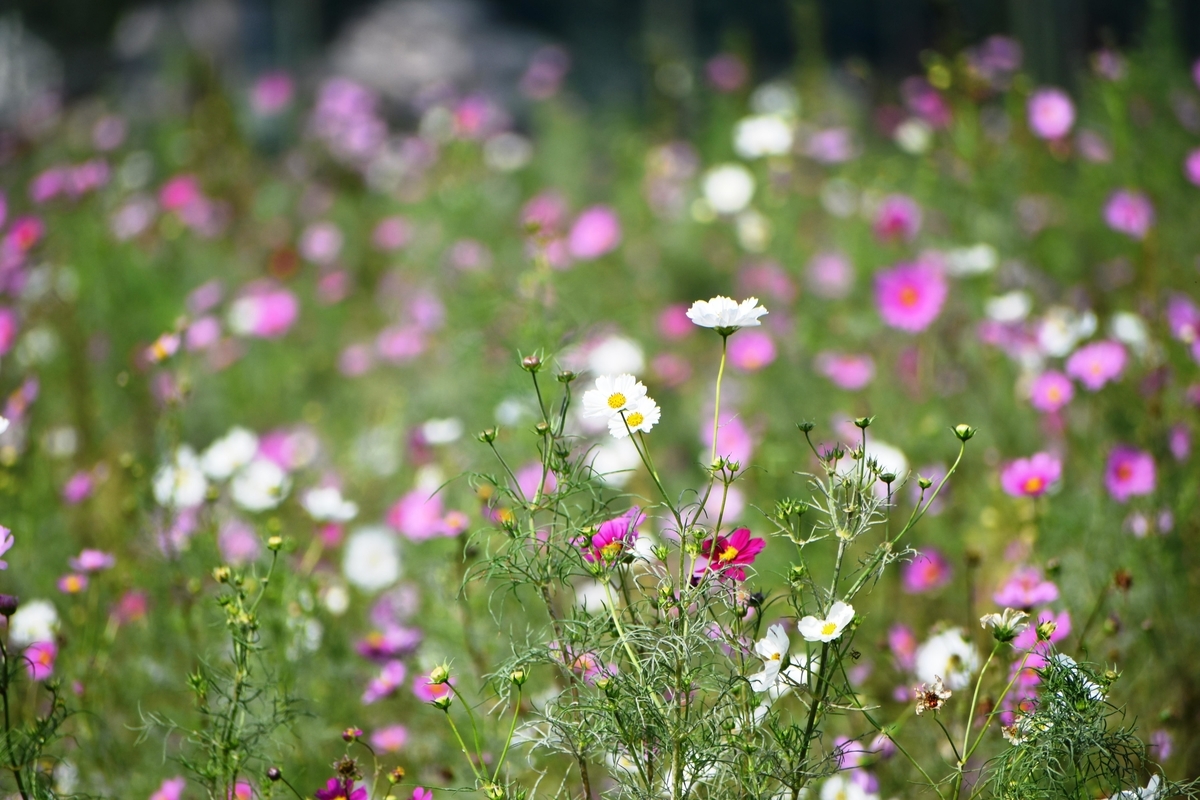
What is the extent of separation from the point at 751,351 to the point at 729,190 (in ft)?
2.61

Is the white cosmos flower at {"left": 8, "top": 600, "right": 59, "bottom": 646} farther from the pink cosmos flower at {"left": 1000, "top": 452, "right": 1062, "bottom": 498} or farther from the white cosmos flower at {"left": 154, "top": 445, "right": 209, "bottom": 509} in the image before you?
the pink cosmos flower at {"left": 1000, "top": 452, "right": 1062, "bottom": 498}

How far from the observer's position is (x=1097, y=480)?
5.85 feet

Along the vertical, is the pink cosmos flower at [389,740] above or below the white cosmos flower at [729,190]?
above

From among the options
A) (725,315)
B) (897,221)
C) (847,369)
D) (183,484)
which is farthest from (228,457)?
(897,221)

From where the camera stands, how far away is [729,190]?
299 centimetres

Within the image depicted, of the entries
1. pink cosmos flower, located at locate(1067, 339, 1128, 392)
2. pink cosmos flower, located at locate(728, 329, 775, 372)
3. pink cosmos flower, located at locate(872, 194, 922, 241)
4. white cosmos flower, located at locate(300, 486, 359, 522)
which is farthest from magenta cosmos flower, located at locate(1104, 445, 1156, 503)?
white cosmos flower, located at locate(300, 486, 359, 522)

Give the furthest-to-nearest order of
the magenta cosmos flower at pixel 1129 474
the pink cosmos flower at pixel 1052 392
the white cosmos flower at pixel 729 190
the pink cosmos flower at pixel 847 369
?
the white cosmos flower at pixel 729 190
the pink cosmos flower at pixel 847 369
the pink cosmos flower at pixel 1052 392
the magenta cosmos flower at pixel 1129 474

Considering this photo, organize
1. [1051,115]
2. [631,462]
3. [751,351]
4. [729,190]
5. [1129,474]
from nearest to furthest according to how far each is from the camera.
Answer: [1129,474]
[631,462]
[1051,115]
[751,351]
[729,190]

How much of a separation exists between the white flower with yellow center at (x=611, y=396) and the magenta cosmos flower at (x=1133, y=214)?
1.48 meters

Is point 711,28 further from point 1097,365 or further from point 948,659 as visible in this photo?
point 948,659

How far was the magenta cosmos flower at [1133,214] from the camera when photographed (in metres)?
2.02

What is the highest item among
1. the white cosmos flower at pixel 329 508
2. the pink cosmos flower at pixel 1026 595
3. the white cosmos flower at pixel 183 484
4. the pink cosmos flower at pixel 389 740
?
the pink cosmos flower at pixel 1026 595

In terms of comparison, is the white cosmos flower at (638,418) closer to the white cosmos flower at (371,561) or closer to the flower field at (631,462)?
the flower field at (631,462)

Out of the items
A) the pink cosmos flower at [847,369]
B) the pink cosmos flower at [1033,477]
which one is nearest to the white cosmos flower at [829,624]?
the pink cosmos flower at [1033,477]
